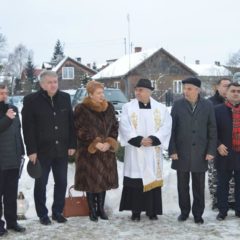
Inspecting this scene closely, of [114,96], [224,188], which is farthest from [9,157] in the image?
[114,96]

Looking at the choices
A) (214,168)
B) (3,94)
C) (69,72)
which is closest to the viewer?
(3,94)

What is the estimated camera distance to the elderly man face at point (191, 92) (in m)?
6.07

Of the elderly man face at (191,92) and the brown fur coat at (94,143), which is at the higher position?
the elderly man face at (191,92)

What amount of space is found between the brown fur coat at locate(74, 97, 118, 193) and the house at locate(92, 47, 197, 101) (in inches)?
1255

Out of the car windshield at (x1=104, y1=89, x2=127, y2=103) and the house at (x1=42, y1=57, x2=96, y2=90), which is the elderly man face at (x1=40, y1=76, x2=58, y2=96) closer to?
the car windshield at (x1=104, y1=89, x2=127, y2=103)

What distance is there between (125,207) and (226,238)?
1396 millimetres

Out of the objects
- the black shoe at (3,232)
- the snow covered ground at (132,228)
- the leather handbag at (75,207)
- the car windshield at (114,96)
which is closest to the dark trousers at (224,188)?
the snow covered ground at (132,228)

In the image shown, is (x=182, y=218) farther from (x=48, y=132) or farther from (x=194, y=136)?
(x=48, y=132)

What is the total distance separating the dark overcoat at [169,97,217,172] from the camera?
600 centimetres

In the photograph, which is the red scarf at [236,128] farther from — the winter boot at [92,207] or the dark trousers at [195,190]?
the winter boot at [92,207]

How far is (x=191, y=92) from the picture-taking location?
607 centimetres

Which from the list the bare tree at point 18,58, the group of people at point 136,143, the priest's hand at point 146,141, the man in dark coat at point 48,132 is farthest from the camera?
the bare tree at point 18,58

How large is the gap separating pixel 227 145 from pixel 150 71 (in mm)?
35118

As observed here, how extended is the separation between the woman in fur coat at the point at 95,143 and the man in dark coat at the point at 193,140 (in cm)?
79
